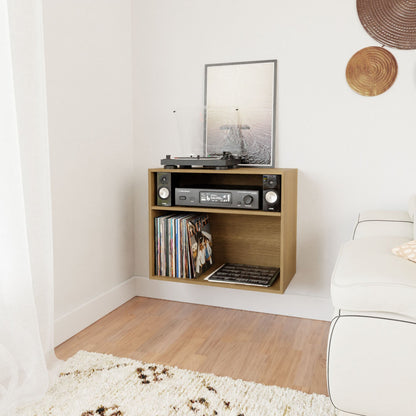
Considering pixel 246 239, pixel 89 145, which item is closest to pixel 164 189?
pixel 89 145

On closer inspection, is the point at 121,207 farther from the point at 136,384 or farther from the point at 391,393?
the point at 391,393

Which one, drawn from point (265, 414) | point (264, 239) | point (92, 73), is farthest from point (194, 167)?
point (265, 414)

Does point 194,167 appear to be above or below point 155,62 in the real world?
below

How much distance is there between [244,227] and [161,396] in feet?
3.72

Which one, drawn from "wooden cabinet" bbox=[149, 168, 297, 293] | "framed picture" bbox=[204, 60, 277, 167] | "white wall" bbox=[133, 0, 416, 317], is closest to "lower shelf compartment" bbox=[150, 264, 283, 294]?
"wooden cabinet" bbox=[149, 168, 297, 293]

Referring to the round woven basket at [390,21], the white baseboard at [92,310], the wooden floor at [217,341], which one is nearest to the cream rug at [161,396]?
the wooden floor at [217,341]

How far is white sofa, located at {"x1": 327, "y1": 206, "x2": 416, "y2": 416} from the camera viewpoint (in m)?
1.15

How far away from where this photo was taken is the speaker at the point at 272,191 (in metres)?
2.16

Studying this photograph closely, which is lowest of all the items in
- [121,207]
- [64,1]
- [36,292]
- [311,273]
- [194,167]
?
[311,273]

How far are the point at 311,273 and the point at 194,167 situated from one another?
0.86 metres

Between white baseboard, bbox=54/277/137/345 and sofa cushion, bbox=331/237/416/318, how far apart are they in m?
1.41

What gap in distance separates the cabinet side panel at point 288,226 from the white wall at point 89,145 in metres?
0.99

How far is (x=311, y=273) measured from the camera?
96.8 inches

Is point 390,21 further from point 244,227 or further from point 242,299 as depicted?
point 242,299
